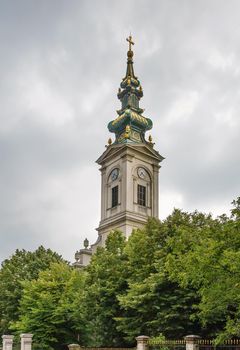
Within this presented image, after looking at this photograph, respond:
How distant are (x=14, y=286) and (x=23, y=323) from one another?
6750 millimetres

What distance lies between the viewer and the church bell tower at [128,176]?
49219mm

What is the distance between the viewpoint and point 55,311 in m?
30.3

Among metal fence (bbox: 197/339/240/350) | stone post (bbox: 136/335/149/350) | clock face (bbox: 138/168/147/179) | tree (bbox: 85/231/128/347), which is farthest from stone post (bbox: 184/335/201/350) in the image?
clock face (bbox: 138/168/147/179)

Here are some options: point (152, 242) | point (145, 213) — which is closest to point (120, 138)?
point (145, 213)

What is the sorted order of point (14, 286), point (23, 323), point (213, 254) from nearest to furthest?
point (213, 254)
point (23, 323)
point (14, 286)

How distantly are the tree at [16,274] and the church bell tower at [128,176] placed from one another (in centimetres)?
1007

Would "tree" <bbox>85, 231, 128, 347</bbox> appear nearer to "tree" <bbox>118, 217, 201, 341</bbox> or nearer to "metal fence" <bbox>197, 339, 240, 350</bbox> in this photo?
"tree" <bbox>118, 217, 201, 341</bbox>

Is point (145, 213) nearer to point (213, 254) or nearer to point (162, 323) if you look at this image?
point (162, 323)

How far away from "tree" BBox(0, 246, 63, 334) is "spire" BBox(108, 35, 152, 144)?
1596cm

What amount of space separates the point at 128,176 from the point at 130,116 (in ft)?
23.2

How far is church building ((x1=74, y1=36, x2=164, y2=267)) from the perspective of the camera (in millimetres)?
49266

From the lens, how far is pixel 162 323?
22266 mm

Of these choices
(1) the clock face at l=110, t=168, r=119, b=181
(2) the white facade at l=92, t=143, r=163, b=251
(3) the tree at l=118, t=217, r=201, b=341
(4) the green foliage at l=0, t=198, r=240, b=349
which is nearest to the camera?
(4) the green foliage at l=0, t=198, r=240, b=349

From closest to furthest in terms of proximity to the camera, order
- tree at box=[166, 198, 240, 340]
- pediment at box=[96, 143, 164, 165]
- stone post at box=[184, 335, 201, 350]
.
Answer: tree at box=[166, 198, 240, 340] → stone post at box=[184, 335, 201, 350] → pediment at box=[96, 143, 164, 165]
